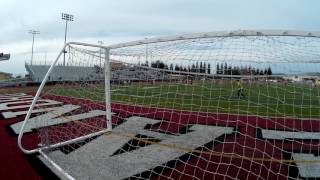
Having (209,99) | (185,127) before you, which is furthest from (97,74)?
(209,99)

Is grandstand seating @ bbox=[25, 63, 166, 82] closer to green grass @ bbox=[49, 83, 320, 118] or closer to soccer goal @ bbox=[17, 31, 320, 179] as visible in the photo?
soccer goal @ bbox=[17, 31, 320, 179]

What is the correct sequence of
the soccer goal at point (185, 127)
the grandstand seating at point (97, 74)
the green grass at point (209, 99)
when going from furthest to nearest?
the green grass at point (209, 99), the grandstand seating at point (97, 74), the soccer goal at point (185, 127)

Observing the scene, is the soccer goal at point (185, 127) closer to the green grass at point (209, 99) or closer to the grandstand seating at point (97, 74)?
the grandstand seating at point (97, 74)

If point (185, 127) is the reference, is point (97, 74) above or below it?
above

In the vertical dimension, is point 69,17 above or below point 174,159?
above

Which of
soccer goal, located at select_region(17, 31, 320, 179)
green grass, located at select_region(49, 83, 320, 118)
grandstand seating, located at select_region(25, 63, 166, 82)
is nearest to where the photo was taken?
soccer goal, located at select_region(17, 31, 320, 179)

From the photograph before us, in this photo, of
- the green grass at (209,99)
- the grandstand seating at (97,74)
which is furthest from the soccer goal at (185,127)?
the green grass at (209,99)

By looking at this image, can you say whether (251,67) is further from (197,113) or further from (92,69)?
(197,113)

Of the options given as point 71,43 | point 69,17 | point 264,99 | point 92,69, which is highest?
point 69,17

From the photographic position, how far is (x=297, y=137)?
8.34 meters

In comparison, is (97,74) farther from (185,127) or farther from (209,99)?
(209,99)

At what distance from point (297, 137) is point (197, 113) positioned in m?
4.30

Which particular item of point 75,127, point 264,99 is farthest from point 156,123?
point 264,99

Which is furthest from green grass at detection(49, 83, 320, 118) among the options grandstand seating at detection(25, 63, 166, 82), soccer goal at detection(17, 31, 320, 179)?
grandstand seating at detection(25, 63, 166, 82)
